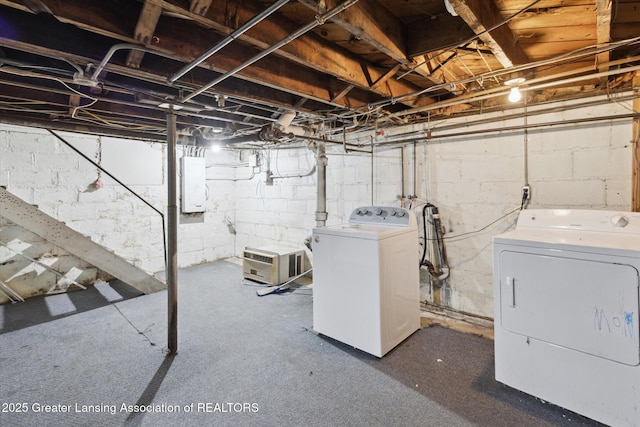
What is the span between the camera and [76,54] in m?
1.69

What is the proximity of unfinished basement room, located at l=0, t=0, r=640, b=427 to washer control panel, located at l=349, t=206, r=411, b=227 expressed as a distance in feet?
0.07

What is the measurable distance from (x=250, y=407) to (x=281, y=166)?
140 inches

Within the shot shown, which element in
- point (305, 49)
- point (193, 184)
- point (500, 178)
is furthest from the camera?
point (193, 184)

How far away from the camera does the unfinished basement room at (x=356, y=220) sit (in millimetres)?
1630

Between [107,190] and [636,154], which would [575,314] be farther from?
[107,190]

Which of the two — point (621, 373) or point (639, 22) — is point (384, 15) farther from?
point (621, 373)

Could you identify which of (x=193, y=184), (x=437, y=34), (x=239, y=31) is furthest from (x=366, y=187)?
(x=193, y=184)

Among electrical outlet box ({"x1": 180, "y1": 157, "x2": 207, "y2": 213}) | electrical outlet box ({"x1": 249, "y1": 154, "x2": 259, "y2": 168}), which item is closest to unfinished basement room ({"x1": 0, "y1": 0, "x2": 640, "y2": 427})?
electrical outlet box ({"x1": 180, "y1": 157, "x2": 207, "y2": 213})

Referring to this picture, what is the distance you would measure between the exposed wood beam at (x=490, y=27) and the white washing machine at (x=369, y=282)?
1354mm

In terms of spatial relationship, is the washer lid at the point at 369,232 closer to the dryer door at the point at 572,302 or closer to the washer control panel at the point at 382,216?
the washer control panel at the point at 382,216

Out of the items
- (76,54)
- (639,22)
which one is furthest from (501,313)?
(76,54)

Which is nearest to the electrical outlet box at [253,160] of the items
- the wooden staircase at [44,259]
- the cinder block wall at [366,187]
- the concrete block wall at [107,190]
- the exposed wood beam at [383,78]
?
the cinder block wall at [366,187]

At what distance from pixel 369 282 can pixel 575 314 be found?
48.0 inches

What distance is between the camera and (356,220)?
10.1 ft
